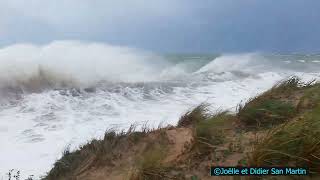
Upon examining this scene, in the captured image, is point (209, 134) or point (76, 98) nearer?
point (209, 134)

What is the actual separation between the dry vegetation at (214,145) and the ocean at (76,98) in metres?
0.99

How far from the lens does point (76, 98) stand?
14586 mm

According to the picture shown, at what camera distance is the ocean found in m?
8.55

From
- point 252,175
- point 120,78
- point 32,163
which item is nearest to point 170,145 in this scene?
point 252,175

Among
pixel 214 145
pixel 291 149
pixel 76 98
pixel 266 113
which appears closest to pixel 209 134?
pixel 214 145

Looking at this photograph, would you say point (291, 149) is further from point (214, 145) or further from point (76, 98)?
point (76, 98)

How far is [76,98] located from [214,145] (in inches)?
429

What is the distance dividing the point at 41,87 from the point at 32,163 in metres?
10.1

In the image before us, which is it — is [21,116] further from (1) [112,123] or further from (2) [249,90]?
(2) [249,90]

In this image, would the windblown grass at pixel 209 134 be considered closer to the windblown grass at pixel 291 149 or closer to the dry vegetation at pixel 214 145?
the dry vegetation at pixel 214 145

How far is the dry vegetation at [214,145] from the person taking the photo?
3.44 meters

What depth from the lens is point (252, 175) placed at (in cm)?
328

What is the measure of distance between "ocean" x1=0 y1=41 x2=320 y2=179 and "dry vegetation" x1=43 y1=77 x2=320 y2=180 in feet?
3.26

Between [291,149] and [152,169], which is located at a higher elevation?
[291,149]
